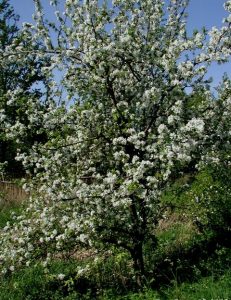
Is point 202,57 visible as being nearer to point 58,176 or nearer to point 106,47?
point 106,47

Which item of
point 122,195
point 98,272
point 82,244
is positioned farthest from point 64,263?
point 122,195

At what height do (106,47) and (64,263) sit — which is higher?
(106,47)

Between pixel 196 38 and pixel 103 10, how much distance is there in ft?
5.98

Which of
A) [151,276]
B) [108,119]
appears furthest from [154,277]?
[108,119]

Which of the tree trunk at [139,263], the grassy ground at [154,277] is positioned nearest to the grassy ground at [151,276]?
the grassy ground at [154,277]

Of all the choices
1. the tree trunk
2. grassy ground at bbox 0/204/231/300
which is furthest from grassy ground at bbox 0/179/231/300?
the tree trunk

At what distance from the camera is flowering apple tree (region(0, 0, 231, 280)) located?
325 inches

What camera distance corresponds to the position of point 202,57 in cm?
852

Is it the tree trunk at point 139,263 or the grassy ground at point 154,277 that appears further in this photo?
the tree trunk at point 139,263

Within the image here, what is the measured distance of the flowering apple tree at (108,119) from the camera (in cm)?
826

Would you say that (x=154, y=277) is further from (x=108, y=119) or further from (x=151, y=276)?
(x=108, y=119)

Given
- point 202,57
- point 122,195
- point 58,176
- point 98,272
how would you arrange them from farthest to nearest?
point 98,272
point 58,176
point 202,57
point 122,195

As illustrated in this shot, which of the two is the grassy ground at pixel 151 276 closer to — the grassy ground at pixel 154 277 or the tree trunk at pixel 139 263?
the grassy ground at pixel 154 277

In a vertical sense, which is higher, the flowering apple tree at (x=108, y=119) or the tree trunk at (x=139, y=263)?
the flowering apple tree at (x=108, y=119)
